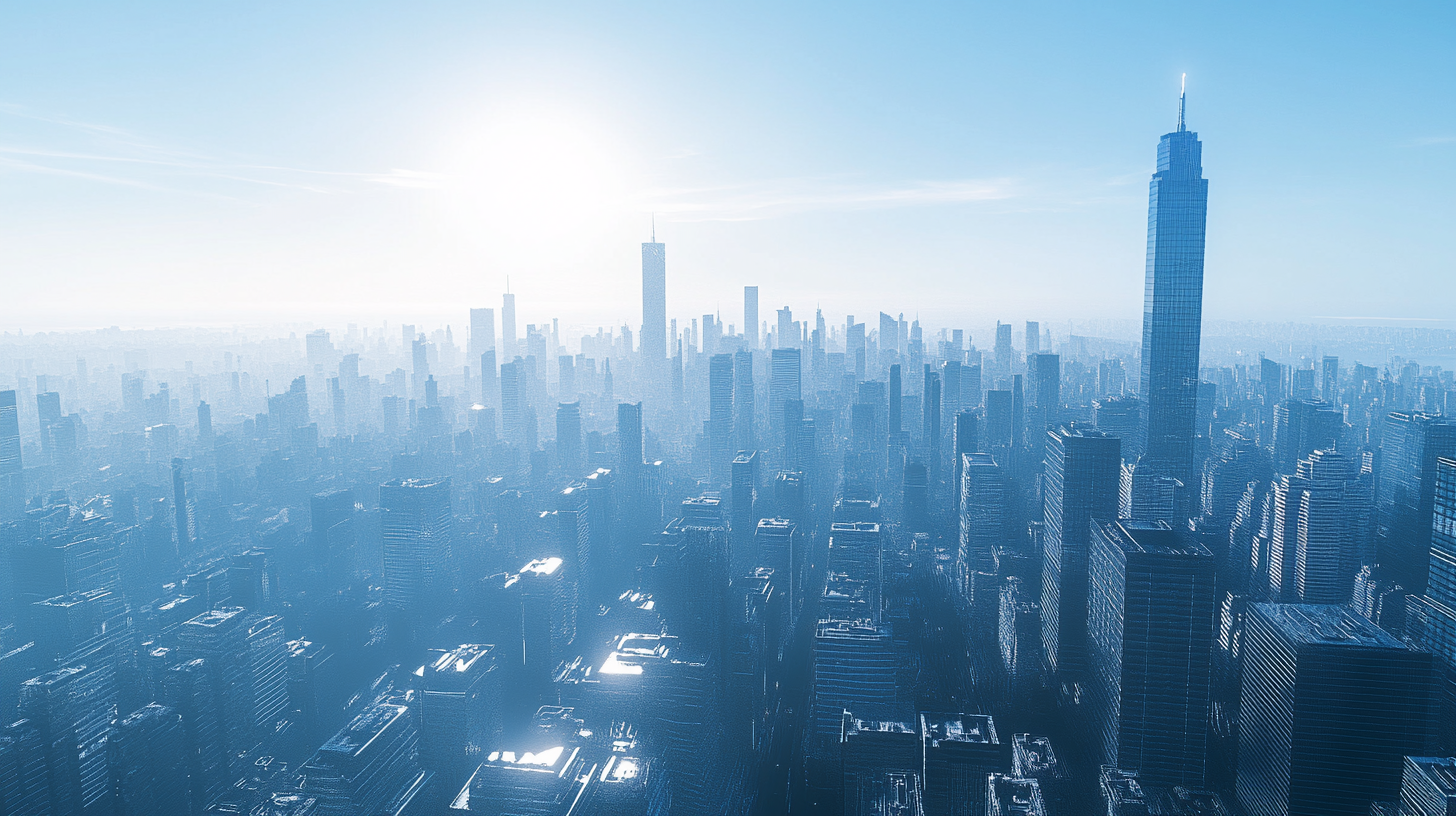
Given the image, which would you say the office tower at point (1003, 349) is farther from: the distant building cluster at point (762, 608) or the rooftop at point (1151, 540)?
the rooftop at point (1151, 540)

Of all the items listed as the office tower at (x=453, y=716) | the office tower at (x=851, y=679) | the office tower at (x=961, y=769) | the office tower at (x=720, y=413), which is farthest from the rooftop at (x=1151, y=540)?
the office tower at (x=720, y=413)

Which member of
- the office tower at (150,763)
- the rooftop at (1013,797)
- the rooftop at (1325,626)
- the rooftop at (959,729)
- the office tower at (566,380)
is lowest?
the office tower at (150,763)

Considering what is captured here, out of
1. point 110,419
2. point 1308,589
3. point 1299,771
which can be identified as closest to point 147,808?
point 1299,771

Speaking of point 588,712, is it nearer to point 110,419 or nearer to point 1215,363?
point 110,419

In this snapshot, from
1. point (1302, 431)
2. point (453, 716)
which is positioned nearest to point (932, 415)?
point (1302, 431)

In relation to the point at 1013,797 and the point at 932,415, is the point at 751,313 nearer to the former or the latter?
the point at 932,415

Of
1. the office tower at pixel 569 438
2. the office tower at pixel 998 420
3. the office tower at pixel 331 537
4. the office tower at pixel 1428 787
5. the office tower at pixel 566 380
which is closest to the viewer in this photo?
the office tower at pixel 1428 787
